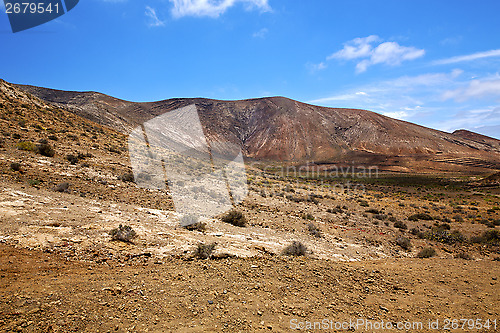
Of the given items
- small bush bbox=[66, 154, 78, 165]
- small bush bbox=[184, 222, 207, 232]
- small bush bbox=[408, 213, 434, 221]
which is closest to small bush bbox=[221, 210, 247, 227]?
small bush bbox=[184, 222, 207, 232]

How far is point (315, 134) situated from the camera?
97188mm

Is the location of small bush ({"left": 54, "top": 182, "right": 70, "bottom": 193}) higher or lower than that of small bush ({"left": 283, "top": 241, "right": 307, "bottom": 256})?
higher

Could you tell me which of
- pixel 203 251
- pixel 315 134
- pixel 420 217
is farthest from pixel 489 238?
pixel 315 134

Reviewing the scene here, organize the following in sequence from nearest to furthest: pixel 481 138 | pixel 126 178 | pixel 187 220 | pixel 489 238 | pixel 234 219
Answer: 1. pixel 187 220
2. pixel 234 219
3. pixel 126 178
4. pixel 489 238
5. pixel 481 138

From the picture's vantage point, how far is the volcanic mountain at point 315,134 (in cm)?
7894

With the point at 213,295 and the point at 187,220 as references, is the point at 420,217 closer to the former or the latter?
the point at 187,220

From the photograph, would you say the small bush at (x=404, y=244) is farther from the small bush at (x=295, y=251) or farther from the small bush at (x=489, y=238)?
the small bush at (x=295, y=251)

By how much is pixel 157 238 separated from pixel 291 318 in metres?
4.14

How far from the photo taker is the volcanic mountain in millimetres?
78938

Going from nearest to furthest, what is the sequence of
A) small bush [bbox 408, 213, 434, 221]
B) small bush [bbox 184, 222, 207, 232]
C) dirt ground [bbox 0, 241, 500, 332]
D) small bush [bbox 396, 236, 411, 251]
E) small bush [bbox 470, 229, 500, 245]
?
1. dirt ground [bbox 0, 241, 500, 332]
2. small bush [bbox 184, 222, 207, 232]
3. small bush [bbox 396, 236, 411, 251]
4. small bush [bbox 470, 229, 500, 245]
5. small bush [bbox 408, 213, 434, 221]

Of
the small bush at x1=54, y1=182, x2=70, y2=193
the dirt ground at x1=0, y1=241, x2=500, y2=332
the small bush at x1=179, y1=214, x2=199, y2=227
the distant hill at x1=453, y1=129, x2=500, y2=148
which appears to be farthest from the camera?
the distant hill at x1=453, y1=129, x2=500, y2=148

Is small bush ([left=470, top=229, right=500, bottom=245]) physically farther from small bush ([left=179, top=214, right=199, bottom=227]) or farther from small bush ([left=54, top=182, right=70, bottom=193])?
small bush ([left=54, top=182, right=70, bottom=193])

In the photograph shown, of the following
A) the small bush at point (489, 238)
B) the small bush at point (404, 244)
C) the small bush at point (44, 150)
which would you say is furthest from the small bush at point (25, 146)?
Answer: the small bush at point (489, 238)

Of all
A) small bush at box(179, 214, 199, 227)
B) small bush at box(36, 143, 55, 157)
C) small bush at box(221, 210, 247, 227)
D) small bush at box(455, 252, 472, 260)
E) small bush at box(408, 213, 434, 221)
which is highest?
small bush at box(36, 143, 55, 157)
